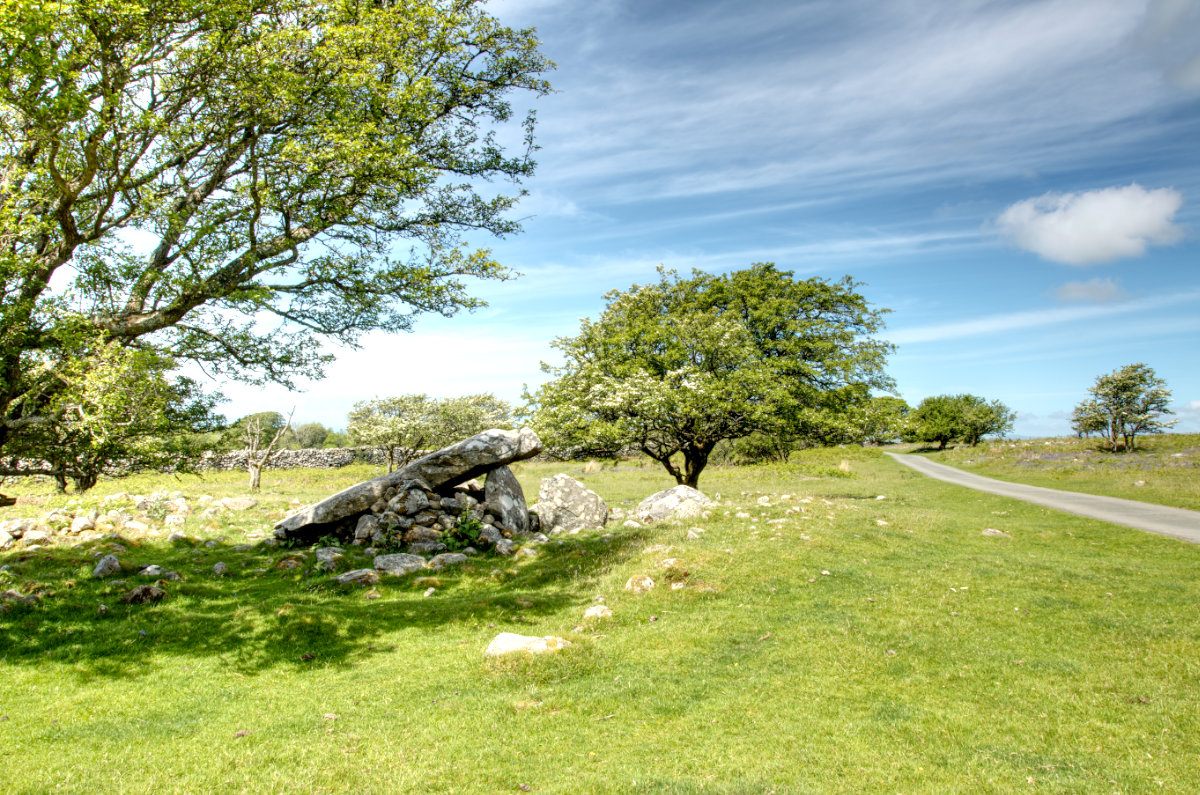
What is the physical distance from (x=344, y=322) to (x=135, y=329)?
358cm

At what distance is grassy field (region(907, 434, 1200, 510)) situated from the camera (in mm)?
27688

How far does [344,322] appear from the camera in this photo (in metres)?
12.7

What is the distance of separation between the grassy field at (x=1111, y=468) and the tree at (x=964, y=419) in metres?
14.8

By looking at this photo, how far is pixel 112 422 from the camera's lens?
834 cm

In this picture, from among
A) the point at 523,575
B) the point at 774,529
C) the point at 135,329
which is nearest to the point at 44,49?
the point at 135,329

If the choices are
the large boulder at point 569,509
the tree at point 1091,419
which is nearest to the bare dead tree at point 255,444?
the large boulder at point 569,509

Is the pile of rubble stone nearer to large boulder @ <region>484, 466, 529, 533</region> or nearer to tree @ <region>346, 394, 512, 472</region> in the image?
large boulder @ <region>484, 466, 529, 533</region>

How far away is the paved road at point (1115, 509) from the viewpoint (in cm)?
1871

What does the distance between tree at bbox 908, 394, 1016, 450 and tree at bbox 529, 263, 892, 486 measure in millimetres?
60151

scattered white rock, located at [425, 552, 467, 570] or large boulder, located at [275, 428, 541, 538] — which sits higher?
large boulder, located at [275, 428, 541, 538]

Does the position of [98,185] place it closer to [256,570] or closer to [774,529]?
[256,570]

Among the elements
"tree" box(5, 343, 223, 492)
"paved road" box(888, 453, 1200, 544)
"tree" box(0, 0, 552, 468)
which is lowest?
"paved road" box(888, 453, 1200, 544)

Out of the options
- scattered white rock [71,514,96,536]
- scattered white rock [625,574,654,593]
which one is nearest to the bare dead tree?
scattered white rock [71,514,96,536]

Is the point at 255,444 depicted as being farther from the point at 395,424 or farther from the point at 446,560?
the point at 446,560
